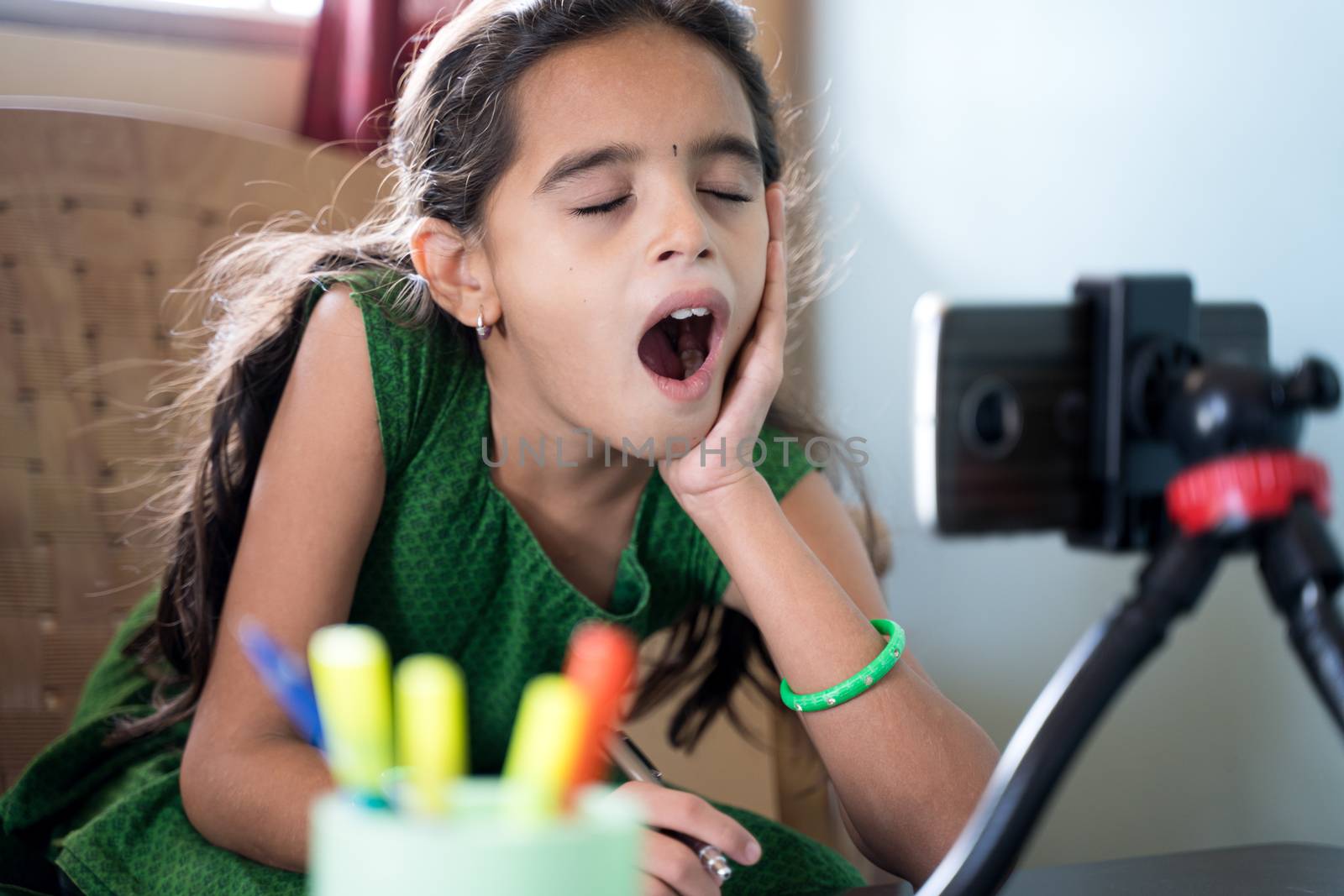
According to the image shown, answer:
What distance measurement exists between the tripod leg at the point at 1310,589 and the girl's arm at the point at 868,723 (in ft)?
1.33

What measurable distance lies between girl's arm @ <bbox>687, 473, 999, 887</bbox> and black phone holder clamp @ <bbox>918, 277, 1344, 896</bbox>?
0.35m

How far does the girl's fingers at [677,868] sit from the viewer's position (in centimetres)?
56

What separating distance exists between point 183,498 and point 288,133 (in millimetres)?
851

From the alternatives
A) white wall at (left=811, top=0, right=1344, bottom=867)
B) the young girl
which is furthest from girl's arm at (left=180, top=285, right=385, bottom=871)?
white wall at (left=811, top=0, right=1344, bottom=867)

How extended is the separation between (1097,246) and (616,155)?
64cm

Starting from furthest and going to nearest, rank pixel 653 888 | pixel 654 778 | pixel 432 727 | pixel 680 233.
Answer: pixel 680 233, pixel 654 778, pixel 653 888, pixel 432 727

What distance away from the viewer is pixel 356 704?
0.29 meters

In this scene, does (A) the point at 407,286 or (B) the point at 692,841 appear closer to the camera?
(B) the point at 692,841

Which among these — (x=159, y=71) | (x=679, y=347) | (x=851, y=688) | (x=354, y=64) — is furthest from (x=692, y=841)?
(x=159, y=71)

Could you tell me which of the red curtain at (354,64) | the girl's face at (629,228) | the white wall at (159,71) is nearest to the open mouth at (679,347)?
the girl's face at (629,228)

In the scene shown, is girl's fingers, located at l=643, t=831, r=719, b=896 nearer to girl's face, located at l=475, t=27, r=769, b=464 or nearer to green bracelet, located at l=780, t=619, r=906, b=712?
green bracelet, located at l=780, t=619, r=906, b=712

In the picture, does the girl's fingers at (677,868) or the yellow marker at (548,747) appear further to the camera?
the girl's fingers at (677,868)

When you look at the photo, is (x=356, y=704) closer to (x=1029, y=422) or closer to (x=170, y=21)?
(x=1029, y=422)

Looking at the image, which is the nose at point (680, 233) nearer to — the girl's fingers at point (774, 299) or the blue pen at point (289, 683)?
the girl's fingers at point (774, 299)
